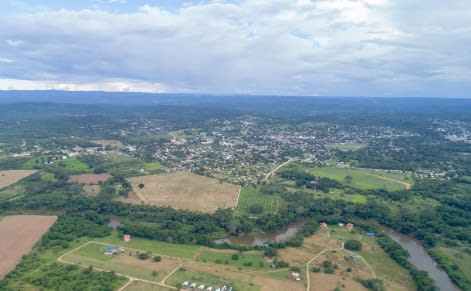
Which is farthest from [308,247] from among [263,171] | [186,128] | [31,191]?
[186,128]

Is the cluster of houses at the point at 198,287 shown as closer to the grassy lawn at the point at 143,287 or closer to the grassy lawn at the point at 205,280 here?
the grassy lawn at the point at 205,280

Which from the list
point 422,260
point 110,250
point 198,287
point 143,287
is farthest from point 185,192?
point 422,260

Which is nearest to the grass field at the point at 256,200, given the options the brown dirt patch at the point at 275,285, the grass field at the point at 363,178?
the grass field at the point at 363,178

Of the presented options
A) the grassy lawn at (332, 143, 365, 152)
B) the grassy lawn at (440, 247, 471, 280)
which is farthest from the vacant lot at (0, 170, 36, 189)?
the grassy lawn at (332, 143, 365, 152)

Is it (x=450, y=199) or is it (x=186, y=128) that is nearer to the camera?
(x=450, y=199)

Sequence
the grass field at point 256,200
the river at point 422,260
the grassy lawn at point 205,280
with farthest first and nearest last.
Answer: the grass field at point 256,200
the river at point 422,260
the grassy lawn at point 205,280

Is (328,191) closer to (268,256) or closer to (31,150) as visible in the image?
(268,256)
